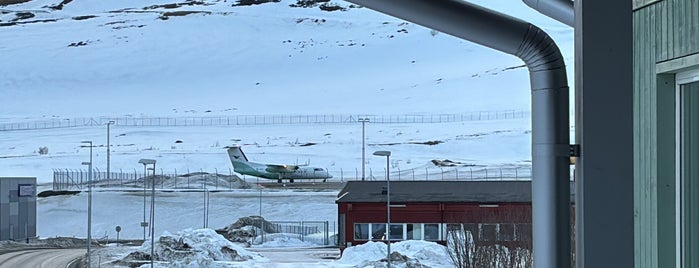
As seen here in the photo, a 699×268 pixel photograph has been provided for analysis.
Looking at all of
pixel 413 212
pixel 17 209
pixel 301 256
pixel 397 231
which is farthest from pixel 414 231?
pixel 17 209

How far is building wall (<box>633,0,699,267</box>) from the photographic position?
2316mm

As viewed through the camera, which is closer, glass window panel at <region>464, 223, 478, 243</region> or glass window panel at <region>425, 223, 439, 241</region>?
glass window panel at <region>464, 223, 478, 243</region>

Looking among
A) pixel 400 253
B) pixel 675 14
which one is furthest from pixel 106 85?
pixel 675 14

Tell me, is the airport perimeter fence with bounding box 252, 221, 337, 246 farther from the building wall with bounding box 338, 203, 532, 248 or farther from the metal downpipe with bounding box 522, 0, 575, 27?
the metal downpipe with bounding box 522, 0, 575, 27

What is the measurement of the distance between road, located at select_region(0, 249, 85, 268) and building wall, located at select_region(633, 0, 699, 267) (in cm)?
1332

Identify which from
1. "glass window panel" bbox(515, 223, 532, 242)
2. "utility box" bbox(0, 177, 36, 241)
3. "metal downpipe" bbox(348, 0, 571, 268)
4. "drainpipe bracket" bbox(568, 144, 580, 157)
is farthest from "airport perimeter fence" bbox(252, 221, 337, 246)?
"drainpipe bracket" bbox(568, 144, 580, 157)

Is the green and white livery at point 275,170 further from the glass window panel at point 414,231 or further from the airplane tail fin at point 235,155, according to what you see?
the glass window panel at point 414,231

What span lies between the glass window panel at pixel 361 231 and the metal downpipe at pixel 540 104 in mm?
14425

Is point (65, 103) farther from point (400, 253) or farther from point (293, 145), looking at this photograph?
point (400, 253)

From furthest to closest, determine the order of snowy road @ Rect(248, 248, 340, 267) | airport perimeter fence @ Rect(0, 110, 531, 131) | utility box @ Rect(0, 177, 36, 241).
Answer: airport perimeter fence @ Rect(0, 110, 531, 131)
utility box @ Rect(0, 177, 36, 241)
snowy road @ Rect(248, 248, 340, 267)

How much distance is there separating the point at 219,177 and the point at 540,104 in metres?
29.5

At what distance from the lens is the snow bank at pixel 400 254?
14.1 metres

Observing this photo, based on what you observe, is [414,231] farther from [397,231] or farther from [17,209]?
[17,209]

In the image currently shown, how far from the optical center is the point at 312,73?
59.3 meters
